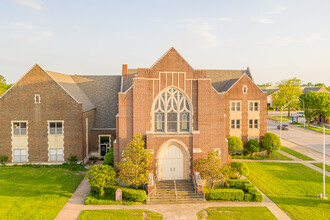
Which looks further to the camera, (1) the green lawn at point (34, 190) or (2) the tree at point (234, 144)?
(2) the tree at point (234, 144)

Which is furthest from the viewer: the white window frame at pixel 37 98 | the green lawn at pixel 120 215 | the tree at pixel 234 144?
the tree at pixel 234 144

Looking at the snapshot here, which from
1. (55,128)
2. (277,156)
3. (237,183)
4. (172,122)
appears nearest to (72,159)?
(55,128)

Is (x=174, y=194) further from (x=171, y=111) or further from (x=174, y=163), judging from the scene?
(x=171, y=111)

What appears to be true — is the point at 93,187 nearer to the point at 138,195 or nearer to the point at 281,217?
the point at 138,195

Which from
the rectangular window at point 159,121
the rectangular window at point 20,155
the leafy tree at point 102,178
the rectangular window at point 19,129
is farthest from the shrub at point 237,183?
the rectangular window at point 19,129

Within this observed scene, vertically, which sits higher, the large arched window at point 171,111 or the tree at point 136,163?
the large arched window at point 171,111

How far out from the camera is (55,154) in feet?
91.7

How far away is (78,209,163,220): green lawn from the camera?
16.4m

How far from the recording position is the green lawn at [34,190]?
17.0m

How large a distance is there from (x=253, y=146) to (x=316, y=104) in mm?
40377

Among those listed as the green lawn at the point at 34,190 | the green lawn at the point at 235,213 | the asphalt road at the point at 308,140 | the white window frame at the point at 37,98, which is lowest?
the green lawn at the point at 235,213

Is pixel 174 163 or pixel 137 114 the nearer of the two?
pixel 137 114

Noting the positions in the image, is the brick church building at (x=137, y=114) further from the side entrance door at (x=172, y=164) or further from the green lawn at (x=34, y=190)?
the green lawn at (x=34, y=190)

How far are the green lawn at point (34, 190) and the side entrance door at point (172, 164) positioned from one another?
898 cm
